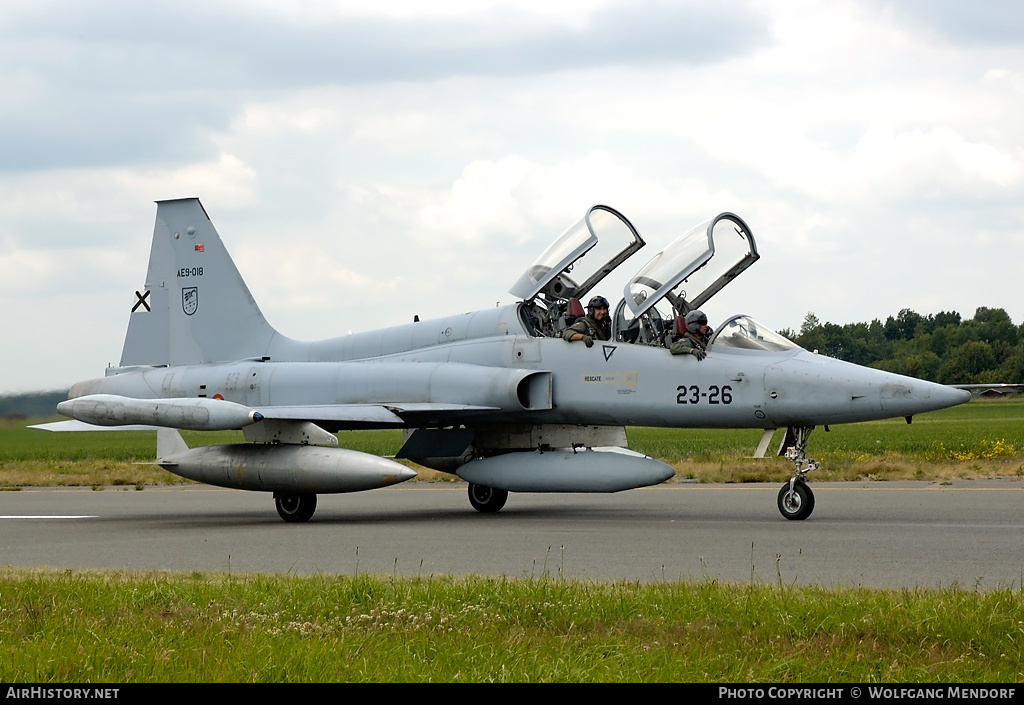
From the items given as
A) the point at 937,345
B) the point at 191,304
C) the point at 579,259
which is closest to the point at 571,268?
the point at 579,259

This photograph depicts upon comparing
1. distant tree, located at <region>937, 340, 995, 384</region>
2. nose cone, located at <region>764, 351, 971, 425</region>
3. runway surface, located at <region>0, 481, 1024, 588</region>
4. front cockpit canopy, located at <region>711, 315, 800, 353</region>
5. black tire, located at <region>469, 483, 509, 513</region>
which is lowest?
runway surface, located at <region>0, 481, 1024, 588</region>

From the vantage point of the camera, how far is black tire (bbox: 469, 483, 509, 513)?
16938 millimetres

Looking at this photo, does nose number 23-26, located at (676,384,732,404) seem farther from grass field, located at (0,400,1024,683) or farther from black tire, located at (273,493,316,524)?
grass field, located at (0,400,1024,683)

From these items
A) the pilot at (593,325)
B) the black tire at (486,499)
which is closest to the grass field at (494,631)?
the pilot at (593,325)

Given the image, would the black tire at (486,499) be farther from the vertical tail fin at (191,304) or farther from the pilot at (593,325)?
the vertical tail fin at (191,304)

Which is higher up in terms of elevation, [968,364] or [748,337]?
[968,364]

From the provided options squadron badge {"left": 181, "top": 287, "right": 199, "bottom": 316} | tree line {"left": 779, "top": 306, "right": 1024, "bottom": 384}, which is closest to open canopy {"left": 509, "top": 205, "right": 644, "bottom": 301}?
squadron badge {"left": 181, "top": 287, "right": 199, "bottom": 316}

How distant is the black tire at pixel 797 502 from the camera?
1391 centimetres

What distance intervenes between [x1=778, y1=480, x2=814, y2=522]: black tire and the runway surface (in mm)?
192

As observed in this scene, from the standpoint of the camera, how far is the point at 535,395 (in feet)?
52.2

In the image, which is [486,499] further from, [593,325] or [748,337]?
[748,337]

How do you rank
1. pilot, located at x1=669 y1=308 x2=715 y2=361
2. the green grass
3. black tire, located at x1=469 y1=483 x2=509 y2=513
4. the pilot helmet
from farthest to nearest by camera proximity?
black tire, located at x1=469 y1=483 x2=509 y2=513 < the pilot helmet < pilot, located at x1=669 y1=308 x2=715 y2=361 < the green grass

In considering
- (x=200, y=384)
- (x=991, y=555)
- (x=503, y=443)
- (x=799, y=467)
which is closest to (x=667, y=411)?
(x=799, y=467)

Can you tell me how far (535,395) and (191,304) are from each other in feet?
21.7
